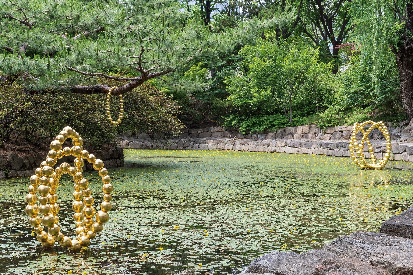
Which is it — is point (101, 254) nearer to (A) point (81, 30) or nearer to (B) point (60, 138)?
(B) point (60, 138)

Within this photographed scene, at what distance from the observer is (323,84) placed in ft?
62.1

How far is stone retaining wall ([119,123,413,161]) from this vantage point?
13757 millimetres

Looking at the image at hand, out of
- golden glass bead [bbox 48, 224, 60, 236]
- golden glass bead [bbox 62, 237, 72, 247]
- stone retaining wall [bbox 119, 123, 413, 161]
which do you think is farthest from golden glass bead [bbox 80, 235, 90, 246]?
→ stone retaining wall [bbox 119, 123, 413, 161]

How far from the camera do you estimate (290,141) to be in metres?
16.9

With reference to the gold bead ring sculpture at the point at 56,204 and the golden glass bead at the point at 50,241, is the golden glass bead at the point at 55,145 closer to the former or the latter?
the gold bead ring sculpture at the point at 56,204

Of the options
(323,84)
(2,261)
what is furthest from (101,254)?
(323,84)

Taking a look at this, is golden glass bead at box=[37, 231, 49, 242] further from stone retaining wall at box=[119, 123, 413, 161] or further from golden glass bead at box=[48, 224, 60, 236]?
stone retaining wall at box=[119, 123, 413, 161]

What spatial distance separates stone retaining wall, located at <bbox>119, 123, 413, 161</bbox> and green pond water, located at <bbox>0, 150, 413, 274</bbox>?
4439 millimetres

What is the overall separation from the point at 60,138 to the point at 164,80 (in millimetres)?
7490

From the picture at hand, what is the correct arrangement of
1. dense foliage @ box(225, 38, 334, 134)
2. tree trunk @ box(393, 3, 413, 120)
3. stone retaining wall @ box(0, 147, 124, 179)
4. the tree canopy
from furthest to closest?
dense foliage @ box(225, 38, 334, 134) → tree trunk @ box(393, 3, 413, 120) → stone retaining wall @ box(0, 147, 124, 179) → the tree canopy

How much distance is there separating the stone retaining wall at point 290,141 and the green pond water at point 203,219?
4.44 metres

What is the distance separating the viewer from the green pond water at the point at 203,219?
3.43 metres

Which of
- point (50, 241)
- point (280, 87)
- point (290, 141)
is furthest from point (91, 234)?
point (280, 87)

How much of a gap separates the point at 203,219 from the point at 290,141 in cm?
1238
